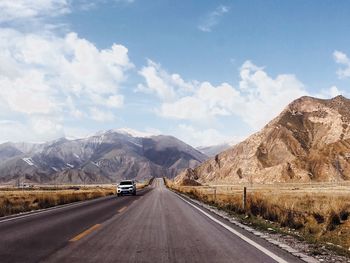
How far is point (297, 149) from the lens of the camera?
136500mm

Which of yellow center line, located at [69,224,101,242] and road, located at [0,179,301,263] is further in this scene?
yellow center line, located at [69,224,101,242]

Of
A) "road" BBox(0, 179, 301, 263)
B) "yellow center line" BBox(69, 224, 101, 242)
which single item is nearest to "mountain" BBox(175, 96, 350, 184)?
"road" BBox(0, 179, 301, 263)

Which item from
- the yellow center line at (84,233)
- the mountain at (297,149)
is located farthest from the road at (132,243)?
the mountain at (297,149)

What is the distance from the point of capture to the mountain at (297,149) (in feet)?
389

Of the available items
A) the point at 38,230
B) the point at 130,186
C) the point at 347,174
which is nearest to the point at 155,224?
the point at 38,230

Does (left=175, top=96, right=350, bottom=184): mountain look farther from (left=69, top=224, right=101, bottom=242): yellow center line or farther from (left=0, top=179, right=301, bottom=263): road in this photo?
(left=69, top=224, right=101, bottom=242): yellow center line

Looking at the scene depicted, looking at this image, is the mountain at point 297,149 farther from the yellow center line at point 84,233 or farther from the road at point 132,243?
the yellow center line at point 84,233

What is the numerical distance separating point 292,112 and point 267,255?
512 ft

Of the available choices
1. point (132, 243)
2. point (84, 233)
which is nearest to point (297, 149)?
point (84, 233)

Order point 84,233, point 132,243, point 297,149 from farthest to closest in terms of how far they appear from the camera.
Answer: point 297,149 → point 84,233 → point 132,243

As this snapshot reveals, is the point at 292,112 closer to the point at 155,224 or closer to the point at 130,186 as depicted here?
the point at 130,186

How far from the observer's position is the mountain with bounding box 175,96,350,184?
118688 millimetres

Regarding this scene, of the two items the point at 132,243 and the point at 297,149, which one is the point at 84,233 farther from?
the point at 297,149

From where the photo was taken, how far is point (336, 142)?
124188 mm
